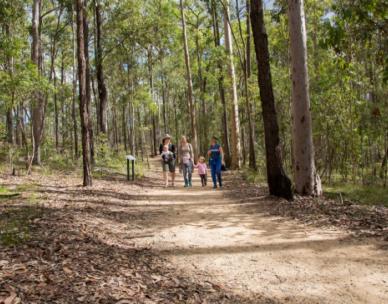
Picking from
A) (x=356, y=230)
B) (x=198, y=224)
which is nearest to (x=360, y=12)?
(x=356, y=230)

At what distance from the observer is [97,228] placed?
6.12m

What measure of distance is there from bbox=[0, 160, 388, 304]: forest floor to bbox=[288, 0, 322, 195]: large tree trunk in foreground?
0.67 m

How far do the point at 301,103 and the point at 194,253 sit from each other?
472 centimetres

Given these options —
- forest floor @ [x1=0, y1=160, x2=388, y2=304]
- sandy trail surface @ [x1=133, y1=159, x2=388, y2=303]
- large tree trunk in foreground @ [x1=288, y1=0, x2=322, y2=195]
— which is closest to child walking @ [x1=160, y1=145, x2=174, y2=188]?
forest floor @ [x1=0, y1=160, x2=388, y2=304]

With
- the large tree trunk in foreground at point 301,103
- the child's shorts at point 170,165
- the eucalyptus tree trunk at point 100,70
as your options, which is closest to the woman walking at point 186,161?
the child's shorts at point 170,165

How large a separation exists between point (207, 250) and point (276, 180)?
3.89 meters

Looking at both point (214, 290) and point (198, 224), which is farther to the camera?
point (198, 224)

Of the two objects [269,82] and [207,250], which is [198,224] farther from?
[269,82]

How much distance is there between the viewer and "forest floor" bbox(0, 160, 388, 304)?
3.61 metres

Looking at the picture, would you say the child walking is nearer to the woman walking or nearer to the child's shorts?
the child's shorts

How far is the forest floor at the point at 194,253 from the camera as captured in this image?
11.8 ft

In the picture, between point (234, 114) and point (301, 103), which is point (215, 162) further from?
point (234, 114)

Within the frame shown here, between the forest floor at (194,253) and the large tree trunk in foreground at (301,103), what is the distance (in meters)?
0.67

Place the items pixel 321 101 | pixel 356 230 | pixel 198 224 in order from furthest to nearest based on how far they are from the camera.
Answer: pixel 321 101 → pixel 198 224 → pixel 356 230
